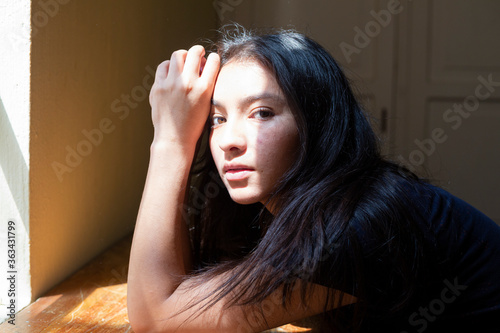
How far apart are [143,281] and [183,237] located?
162 millimetres

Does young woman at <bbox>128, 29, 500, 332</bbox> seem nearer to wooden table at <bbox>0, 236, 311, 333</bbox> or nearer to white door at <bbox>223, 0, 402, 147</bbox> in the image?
wooden table at <bbox>0, 236, 311, 333</bbox>

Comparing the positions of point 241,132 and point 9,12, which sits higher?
point 9,12

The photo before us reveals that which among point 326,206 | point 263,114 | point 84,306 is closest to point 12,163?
point 84,306

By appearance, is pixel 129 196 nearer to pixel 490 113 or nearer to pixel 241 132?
pixel 241 132

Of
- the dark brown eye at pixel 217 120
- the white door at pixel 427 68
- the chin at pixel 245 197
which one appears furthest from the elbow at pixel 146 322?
the white door at pixel 427 68

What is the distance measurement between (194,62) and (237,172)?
0.27 metres

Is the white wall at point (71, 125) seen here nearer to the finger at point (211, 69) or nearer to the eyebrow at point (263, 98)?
the finger at point (211, 69)

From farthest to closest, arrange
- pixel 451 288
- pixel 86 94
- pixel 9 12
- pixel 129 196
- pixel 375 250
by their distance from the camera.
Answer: pixel 129 196 → pixel 86 94 → pixel 9 12 → pixel 451 288 → pixel 375 250

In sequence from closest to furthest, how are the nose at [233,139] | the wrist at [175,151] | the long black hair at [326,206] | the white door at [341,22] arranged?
the long black hair at [326,206]
the nose at [233,139]
the wrist at [175,151]
the white door at [341,22]

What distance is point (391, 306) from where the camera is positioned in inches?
37.8

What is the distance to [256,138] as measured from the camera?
3.33ft

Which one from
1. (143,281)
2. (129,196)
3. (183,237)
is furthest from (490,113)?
(143,281)

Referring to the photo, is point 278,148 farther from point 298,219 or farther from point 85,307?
point 85,307

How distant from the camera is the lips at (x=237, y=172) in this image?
3.37ft
